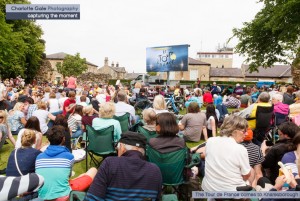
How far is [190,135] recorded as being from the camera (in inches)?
302

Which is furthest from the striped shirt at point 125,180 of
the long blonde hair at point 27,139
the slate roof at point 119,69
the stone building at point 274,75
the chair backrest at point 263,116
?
the slate roof at point 119,69

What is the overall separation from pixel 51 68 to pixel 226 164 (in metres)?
55.3

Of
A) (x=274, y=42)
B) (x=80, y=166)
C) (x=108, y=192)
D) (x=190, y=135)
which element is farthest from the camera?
(x=274, y=42)

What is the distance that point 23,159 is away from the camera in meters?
4.04

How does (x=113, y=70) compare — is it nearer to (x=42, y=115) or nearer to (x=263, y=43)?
(x=263, y=43)

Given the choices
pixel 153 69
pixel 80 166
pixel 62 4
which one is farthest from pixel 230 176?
pixel 153 69

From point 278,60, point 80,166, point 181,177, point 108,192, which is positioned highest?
point 278,60

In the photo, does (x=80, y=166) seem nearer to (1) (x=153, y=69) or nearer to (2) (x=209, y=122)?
(2) (x=209, y=122)

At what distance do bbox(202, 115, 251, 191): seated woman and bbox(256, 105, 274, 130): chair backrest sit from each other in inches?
145

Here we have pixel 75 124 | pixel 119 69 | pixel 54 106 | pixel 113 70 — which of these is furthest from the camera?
pixel 119 69

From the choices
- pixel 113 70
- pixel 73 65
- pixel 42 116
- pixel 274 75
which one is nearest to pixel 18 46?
pixel 42 116

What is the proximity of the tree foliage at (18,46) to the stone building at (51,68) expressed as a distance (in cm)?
399

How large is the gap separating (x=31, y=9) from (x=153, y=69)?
77.1 ft

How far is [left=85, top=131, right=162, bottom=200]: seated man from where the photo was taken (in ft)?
8.94
